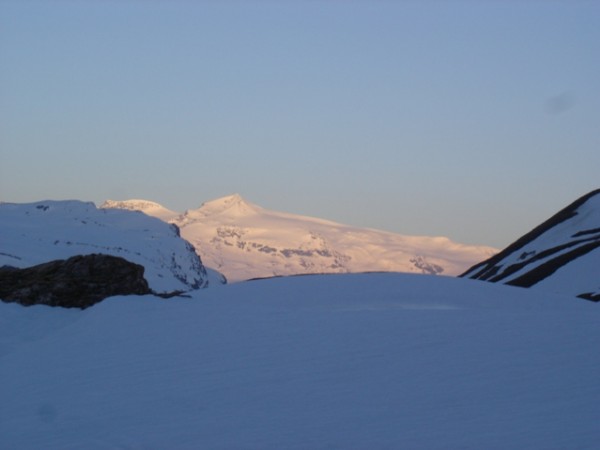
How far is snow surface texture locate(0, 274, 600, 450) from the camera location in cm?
1324

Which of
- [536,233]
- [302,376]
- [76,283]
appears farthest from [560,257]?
[302,376]

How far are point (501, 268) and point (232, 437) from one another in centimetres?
6647

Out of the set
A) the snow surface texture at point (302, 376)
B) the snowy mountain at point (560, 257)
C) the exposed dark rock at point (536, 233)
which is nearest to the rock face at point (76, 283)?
the snow surface texture at point (302, 376)

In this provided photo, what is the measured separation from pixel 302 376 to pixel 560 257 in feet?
158

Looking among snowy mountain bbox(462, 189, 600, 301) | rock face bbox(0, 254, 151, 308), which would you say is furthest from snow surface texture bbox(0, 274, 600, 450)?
snowy mountain bbox(462, 189, 600, 301)

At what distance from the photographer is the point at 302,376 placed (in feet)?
53.3

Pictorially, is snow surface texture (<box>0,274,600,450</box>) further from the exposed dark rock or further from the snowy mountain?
the exposed dark rock

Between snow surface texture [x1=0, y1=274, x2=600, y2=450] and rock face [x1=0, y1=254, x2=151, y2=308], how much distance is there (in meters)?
1.21

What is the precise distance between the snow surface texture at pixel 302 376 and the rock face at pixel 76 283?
1.21 metres

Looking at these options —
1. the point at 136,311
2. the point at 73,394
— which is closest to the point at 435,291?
the point at 136,311

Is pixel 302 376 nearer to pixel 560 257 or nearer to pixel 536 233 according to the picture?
pixel 560 257

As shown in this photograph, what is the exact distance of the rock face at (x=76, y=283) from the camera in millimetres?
25953

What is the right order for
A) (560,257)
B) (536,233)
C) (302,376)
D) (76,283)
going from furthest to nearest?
(536,233)
(560,257)
(76,283)
(302,376)

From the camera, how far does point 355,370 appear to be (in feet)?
53.9
